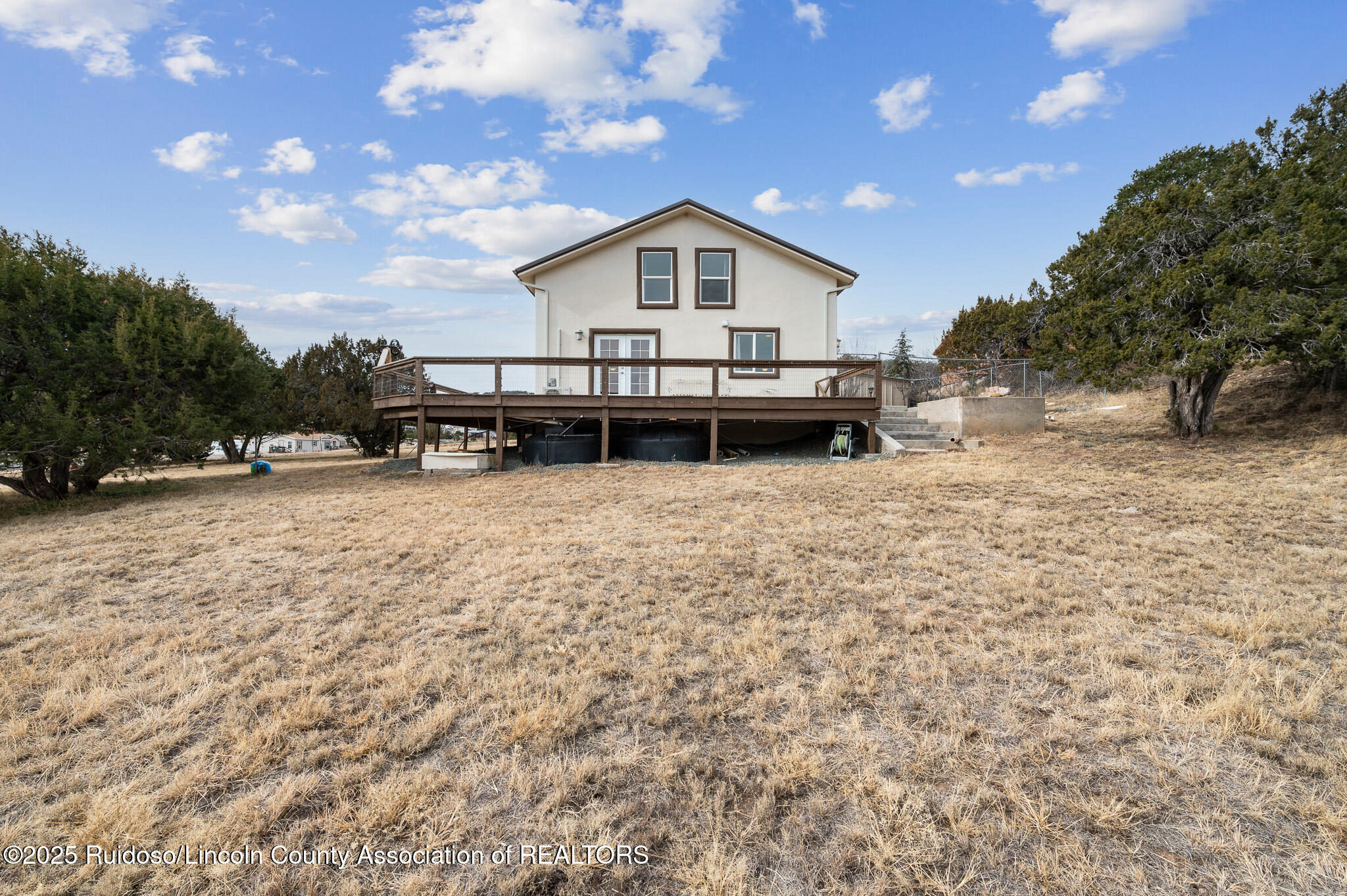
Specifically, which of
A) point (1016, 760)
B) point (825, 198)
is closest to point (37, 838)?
point (1016, 760)

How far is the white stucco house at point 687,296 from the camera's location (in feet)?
49.1

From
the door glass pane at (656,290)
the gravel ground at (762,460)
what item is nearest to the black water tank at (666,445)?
the gravel ground at (762,460)

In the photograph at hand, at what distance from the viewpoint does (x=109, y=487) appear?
1095 centimetres

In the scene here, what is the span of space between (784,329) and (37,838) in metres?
14.8

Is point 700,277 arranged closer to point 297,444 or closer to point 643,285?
point 643,285

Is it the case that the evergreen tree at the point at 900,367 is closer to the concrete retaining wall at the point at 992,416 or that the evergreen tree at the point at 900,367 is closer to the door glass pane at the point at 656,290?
the concrete retaining wall at the point at 992,416

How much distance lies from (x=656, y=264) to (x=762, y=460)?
633cm

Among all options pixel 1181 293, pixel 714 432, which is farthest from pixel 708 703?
pixel 1181 293

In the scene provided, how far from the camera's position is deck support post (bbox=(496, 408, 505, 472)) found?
37.9 feet

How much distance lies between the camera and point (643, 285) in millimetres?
15102

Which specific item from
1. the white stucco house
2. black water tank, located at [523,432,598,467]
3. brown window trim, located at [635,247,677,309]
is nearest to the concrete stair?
the white stucco house

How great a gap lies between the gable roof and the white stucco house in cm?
5

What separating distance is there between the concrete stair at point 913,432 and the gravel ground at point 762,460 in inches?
54.3

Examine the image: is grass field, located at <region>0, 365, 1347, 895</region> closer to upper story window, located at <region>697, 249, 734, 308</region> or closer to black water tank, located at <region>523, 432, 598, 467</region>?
black water tank, located at <region>523, 432, 598, 467</region>
